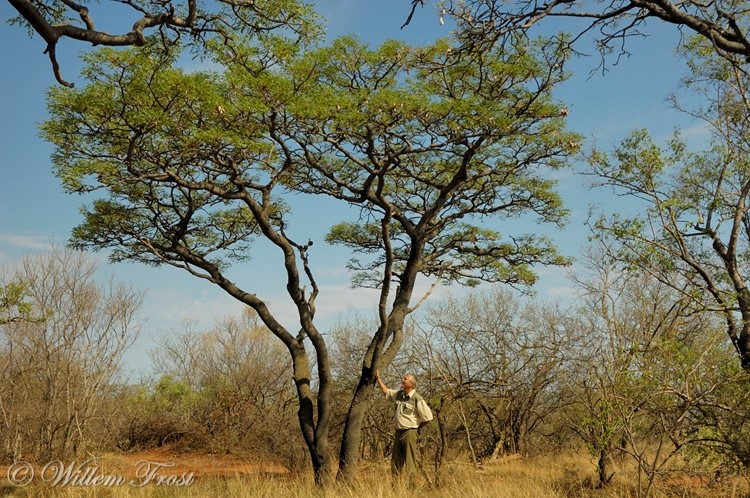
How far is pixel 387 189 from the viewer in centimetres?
1179

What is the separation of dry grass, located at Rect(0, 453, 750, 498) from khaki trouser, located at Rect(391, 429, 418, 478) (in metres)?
0.21

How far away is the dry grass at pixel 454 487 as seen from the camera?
22.5 ft

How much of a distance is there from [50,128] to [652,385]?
8.37 m

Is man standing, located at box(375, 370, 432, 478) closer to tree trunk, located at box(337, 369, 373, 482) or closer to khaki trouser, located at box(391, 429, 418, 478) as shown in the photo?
khaki trouser, located at box(391, 429, 418, 478)

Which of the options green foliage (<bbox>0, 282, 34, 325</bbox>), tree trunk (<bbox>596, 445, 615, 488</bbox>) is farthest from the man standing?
green foliage (<bbox>0, 282, 34, 325</bbox>)

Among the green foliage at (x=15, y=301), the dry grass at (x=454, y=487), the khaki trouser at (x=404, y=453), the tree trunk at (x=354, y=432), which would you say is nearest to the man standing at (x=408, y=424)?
the khaki trouser at (x=404, y=453)

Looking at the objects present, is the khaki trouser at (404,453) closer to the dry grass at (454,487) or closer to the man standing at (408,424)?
the man standing at (408,424)

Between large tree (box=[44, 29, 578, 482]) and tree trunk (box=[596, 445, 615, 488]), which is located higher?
large tree (box=[44, 29, 578, 482])

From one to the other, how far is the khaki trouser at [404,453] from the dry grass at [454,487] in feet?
0.69

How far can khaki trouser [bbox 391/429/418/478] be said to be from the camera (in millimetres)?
7824

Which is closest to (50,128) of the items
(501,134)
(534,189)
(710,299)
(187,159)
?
(187,159)

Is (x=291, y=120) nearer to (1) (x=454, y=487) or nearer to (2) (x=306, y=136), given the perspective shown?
(2) (x=306, y=136)

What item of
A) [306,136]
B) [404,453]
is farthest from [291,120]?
[404,453]

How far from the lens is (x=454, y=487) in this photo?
7.31 metres
